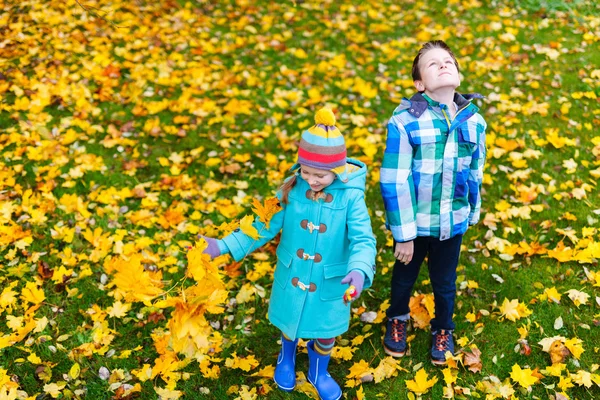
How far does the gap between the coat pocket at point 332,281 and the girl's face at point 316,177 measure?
0.43 meters

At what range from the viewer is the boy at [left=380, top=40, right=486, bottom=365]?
257cm

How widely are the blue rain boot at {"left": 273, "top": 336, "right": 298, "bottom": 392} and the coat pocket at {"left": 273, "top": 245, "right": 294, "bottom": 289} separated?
0.44m

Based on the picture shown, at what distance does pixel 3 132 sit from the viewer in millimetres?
5090

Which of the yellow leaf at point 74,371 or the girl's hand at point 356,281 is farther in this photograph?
the yellow leaf at point 74,371

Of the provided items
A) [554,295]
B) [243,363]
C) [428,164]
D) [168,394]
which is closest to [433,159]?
[428,164]

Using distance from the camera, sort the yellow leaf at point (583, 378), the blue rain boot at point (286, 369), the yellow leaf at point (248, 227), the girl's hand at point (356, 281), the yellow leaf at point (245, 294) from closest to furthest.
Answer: the girl's hand at point (356, 281) < the yellow leaf at point (248, 227) < the yellow leaf at point (583, 378) < the blue rain boot at point (286, 369) < the yellow leaf at point (245, 294)

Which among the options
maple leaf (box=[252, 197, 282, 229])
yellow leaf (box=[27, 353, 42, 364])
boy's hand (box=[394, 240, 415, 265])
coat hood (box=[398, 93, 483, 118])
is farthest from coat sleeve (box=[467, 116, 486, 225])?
yellow leaf (box=[27, 353, 42, 364])

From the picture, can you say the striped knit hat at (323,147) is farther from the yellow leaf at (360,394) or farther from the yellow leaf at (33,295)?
the yellow leaf at (33,295)

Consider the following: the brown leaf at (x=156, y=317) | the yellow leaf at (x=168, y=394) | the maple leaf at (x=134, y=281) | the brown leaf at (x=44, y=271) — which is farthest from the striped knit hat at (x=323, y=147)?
the brown leaf at (x=44, y=271)

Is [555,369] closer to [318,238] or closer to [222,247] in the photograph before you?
[318,238]

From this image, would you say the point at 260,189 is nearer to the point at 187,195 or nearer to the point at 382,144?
the point at 187,195

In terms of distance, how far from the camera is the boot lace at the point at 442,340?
3.09 m

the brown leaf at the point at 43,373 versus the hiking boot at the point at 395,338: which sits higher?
the hiking boot at the point at 395,338

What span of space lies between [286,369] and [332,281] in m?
0.73
